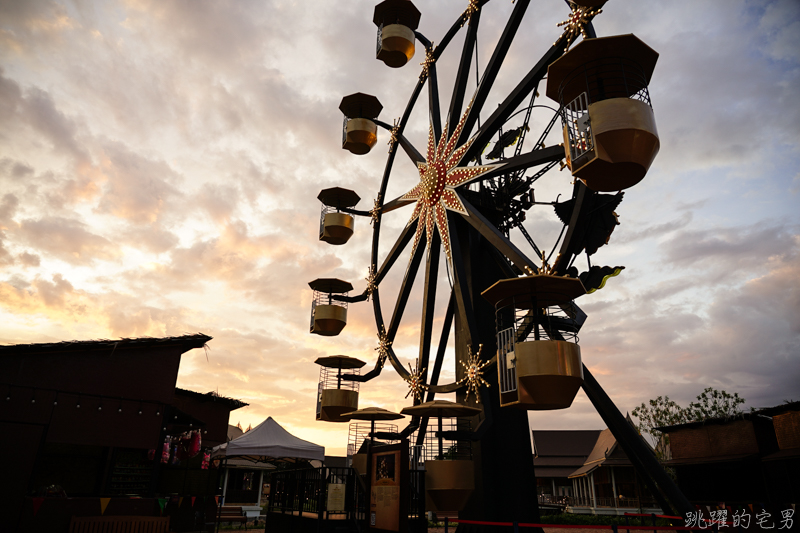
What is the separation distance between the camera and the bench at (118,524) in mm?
11242

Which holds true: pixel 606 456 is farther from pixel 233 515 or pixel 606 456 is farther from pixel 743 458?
→ pixel 233 515

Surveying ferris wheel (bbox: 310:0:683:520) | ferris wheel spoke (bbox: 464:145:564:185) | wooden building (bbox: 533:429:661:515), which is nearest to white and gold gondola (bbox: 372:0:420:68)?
ferris wheel (bbox: 310:0:683:520)

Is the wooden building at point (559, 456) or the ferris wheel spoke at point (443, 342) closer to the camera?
the ferris wheel spoke at point (443, 342)

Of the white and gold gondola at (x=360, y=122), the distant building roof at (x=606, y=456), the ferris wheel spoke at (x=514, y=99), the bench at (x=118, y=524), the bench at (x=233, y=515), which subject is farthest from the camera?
the distant building roof at (x=606, y=456)

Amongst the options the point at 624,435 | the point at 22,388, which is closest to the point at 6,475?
the point at 22,388

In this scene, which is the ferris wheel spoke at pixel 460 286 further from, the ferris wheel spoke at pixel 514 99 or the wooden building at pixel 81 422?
the wooden building at pixel 81 422

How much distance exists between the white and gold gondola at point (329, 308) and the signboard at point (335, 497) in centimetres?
572

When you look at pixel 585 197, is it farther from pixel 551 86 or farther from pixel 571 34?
pixel 571 34

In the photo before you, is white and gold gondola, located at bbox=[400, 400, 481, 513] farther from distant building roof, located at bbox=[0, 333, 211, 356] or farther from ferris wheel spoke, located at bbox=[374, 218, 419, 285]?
distant building roof, located at bbox=[0, 333, 211, 356]

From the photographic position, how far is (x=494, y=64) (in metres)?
11.4

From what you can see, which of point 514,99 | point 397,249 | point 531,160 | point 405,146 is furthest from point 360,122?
point 531,160

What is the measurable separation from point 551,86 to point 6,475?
13.3 m

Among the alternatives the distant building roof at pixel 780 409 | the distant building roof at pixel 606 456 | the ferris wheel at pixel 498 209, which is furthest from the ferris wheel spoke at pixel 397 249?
the distant building roof at pixel 606 456

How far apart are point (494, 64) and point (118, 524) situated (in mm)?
13430
